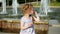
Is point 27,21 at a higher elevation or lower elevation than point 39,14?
higher

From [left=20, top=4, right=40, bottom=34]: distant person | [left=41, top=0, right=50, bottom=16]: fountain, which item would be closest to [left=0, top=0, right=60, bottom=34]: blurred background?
[left=41, top=0, right=50, bottom=16]: fountain

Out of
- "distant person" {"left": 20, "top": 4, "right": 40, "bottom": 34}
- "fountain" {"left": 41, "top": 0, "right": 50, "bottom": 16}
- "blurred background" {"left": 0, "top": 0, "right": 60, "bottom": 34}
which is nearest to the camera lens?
"distant person" {"left": 20, "top": 4, "right": 40, "bottom": 34}

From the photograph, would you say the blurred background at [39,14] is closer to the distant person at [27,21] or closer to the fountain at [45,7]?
the fountain at [45,7]

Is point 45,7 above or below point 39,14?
above

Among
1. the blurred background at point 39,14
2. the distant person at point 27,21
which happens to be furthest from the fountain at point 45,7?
the distant person at point 27,21

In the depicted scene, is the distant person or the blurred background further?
the blurred background

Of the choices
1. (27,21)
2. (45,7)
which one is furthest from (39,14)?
(27,21)

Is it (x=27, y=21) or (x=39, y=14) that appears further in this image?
(x=39, y=14)

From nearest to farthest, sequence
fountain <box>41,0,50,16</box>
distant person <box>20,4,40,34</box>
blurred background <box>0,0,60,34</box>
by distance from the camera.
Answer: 1. distant person <box>20,4,40,34</box>
2. blurred background <box>0,0,60,34</box>
3. fountain <box>41,0,50,16</box>

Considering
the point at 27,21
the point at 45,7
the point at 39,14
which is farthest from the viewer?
the point at 45,7

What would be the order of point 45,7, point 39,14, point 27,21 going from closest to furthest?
point 27,21 → point 39,14 → point 45,7

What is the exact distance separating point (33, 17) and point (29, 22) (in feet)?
0.50

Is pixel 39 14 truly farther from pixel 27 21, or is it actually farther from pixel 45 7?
pixel 27 21

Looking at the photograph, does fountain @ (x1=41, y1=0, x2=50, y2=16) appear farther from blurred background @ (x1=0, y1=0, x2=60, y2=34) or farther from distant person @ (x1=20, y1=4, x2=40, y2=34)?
distant person @ (x1=20, y1=4, x2=40, y2=34)
